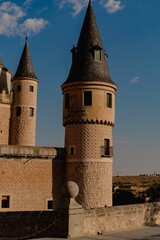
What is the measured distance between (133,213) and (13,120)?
62.2 feet

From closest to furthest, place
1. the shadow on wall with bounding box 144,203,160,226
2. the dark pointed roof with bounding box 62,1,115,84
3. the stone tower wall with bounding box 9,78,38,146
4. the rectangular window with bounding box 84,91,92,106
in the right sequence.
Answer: the shadow on wall with bounding box 144,203,160,226
the rectangular window with bounding box 84,91,92,106
the dark pointed roof with bounding box 62,1,115,84
the stone tower wall with bounding box 9,78,38,146

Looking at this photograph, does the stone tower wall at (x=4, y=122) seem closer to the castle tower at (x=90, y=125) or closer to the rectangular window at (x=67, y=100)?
the castle tower at (x=90, y=125)

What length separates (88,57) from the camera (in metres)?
23.0

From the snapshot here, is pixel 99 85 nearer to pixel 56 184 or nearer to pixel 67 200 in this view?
pixel 56 184

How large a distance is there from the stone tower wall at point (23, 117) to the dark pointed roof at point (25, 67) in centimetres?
51

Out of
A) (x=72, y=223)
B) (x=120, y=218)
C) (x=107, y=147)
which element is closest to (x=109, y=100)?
(x=107, y=147)

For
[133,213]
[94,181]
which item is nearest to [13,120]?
[94,181]

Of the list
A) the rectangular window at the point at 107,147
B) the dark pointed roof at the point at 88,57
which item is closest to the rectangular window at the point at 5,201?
the rectangular window at the point at 107,147

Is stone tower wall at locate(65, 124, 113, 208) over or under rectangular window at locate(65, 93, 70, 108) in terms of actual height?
under

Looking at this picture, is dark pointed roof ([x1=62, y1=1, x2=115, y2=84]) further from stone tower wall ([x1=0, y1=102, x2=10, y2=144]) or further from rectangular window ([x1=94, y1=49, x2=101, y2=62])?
stone tower wall ([x1=0, y1=102, x2=10, y2=144])

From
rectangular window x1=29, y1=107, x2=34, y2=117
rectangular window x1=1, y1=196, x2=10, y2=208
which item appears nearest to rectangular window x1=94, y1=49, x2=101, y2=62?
rectangular window x1=29, y1=107, x2=34, y2=117

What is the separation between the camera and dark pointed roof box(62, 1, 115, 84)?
22.4m

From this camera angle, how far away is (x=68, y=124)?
22344 millimetres

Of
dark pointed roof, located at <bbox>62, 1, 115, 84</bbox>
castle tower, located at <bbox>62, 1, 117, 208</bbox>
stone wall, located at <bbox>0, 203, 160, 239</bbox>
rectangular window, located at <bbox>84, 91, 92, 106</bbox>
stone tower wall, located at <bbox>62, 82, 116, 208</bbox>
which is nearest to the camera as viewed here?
stone wall, located at <bbox>0, 203, 160, 239</bbox>
